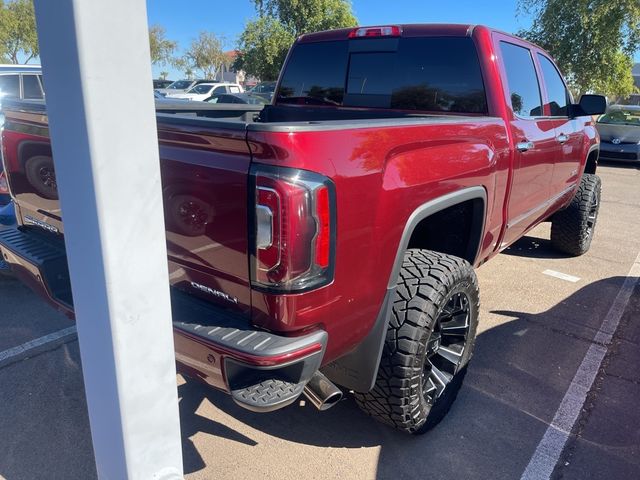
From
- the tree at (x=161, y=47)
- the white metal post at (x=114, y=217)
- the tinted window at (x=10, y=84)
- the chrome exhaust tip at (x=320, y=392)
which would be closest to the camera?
the white metal post at (x=114, y=217)

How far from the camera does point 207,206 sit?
1.91m

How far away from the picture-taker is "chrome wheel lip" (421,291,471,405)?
8.74ft

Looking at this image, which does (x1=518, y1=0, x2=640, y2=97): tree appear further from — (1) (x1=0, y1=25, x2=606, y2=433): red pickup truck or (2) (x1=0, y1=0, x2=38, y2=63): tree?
(2) (x1=0, y1=0, x2=38, y2=63): tree

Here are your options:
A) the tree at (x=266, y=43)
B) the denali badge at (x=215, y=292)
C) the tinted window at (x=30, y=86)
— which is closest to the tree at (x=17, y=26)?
the tree at (x=266, y=43)

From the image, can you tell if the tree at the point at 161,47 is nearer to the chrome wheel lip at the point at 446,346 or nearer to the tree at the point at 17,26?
the tree at the point at 17,26

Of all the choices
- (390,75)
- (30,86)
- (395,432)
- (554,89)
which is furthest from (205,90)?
(395,432)

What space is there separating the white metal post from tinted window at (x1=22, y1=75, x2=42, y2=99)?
9.23m

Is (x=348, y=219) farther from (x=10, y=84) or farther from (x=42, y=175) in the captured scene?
(x=10, y=84)

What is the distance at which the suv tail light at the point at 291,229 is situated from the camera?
67.2 inches

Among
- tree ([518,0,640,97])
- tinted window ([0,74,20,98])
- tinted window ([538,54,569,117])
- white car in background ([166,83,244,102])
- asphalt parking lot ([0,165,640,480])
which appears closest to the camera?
asphalt parking lot ([0,165,640,480])

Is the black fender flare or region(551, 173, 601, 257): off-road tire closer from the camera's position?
the black fender flare

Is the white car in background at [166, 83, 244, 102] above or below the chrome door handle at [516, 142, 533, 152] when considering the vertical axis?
above

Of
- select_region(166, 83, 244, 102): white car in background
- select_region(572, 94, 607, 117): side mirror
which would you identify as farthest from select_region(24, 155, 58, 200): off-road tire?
select_region(166, 83, 244, 102): white car in background

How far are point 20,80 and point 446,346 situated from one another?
917 cm
